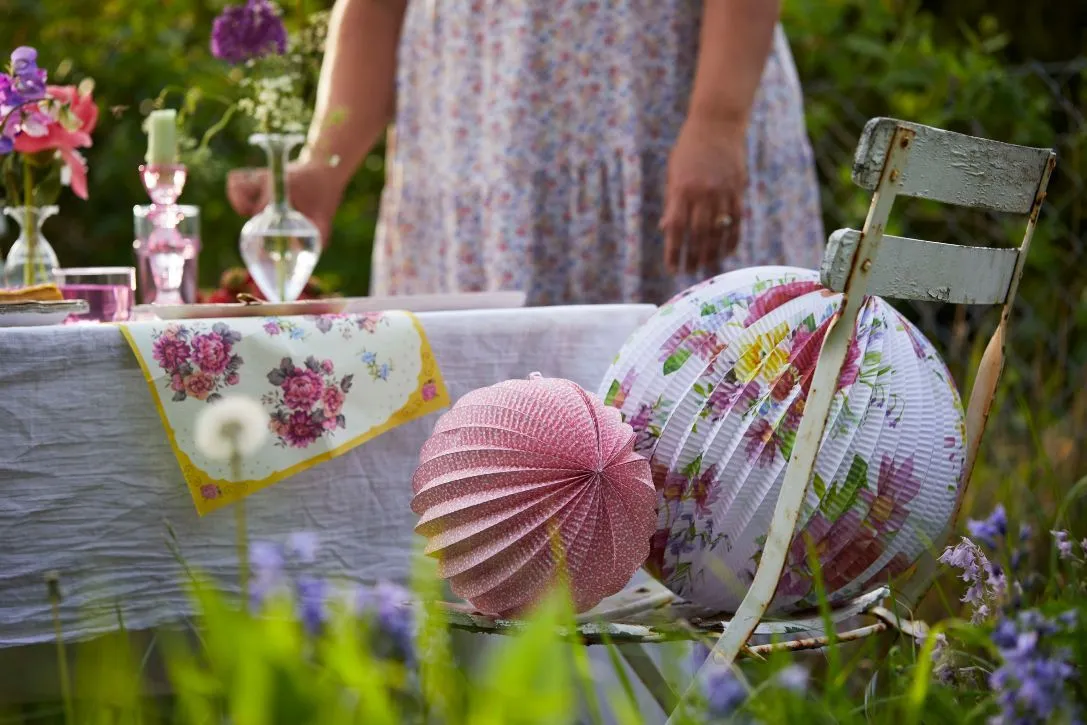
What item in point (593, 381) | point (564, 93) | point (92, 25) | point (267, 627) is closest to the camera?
point (267, 627)

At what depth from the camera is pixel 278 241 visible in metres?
1.84

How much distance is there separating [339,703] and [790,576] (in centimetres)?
72

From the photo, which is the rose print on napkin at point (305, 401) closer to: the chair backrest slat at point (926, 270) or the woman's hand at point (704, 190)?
the chair backrest slat at point (926, 270)

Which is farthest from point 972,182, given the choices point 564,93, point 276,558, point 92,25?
point 92,25

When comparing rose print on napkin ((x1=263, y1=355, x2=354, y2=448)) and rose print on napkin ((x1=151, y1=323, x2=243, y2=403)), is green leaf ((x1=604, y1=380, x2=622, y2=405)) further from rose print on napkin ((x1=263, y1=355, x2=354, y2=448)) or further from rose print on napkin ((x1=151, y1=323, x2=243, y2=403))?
rose print on napkin ((x1=151, y1=323, x2=243, y2=403))

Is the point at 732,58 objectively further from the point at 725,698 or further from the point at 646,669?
the point at 725,698

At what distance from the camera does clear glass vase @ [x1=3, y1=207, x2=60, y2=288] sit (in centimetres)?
176

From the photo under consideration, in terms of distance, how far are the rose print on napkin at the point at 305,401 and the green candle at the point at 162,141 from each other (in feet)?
1.63

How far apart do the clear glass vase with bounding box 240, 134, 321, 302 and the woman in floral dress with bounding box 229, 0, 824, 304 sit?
0.41 meters

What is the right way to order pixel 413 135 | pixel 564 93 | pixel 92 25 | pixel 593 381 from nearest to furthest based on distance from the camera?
1. pixel 593 381
2. pixel 564 93
3. pixel 413 135
4. pixel 92 25

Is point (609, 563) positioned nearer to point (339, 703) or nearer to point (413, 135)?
point (339, 703)

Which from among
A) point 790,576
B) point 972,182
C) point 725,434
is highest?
point 972,182

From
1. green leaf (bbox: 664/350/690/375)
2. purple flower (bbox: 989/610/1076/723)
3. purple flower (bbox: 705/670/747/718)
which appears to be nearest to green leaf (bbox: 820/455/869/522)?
green leaf (bbox: 664/350/690/375)

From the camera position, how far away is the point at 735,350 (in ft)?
4.73
